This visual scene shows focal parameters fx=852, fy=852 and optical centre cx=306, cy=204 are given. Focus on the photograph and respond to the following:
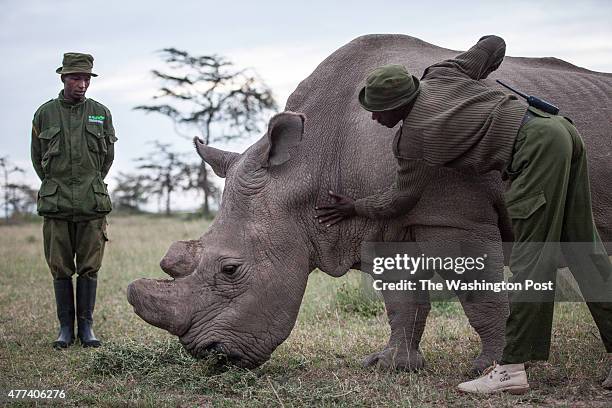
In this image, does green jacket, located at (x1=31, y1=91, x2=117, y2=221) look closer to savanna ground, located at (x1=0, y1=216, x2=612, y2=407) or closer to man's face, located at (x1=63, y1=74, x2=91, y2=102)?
man's face, located at (x1=63, y1=74, x2=91, y2=102)

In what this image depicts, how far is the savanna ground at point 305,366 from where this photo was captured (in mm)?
4953

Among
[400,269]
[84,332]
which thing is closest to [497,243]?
[400,269]

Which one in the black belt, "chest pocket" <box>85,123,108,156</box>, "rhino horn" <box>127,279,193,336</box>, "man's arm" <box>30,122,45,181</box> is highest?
the black belt

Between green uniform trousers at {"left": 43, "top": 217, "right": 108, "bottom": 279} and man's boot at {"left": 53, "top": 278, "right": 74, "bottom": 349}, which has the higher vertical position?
green uniform trousers at {"left": 43, "top": 217, "right": 108, "bottom": 279}

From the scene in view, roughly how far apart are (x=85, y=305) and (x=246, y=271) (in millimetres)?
2793

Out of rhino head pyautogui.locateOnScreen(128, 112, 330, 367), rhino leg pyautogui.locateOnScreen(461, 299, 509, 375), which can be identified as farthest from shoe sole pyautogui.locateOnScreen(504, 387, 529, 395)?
rhino head pyautogui.locateOnScreen(128, 112, 330, 367)

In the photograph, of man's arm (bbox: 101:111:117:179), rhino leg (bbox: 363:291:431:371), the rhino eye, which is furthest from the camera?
man's arm (bbox: 101:111:117:179)

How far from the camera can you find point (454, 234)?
537 centimetres

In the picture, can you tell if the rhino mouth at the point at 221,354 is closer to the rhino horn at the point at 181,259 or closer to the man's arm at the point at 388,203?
the rhino horn at the point at 181,259

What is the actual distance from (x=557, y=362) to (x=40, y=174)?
186 inches

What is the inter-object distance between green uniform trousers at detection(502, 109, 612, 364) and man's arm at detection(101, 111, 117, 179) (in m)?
4.18

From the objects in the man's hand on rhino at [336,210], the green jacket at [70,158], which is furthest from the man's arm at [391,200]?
the green jacket at [70,158]

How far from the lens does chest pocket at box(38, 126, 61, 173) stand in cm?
751

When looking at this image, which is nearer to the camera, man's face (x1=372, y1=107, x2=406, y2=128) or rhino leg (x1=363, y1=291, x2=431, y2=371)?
man's face (x1=372, y1=107, x2=406, y2=128)
